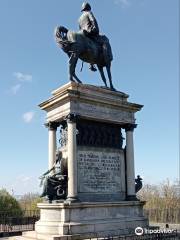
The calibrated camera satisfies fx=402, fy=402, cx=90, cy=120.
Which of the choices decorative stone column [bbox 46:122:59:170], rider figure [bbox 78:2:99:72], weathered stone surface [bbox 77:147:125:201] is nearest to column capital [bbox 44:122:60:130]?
decorative stone column [bbox 46:122:59:170]

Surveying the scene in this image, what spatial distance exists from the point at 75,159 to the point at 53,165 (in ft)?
6.47

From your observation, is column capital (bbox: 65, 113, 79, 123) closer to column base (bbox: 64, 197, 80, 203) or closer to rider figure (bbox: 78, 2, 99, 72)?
column base (bbox: 64, 197, 80, 203)

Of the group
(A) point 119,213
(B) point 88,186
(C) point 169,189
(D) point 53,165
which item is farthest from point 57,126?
(C) point 169,189

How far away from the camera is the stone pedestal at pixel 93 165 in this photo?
17.2m

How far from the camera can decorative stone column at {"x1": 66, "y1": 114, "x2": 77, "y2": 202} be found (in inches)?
686

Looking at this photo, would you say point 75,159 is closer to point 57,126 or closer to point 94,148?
point 94,148

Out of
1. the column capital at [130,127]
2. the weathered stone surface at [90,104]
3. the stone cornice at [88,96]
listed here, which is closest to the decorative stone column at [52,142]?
the weathered stone surface at [90,104]

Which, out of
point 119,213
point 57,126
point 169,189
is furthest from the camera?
point 169,189

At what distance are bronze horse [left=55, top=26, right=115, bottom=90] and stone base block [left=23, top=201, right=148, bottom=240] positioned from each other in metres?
6.21

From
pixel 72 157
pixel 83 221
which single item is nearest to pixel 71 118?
pixel 72 157

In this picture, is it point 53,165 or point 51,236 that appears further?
point 53,165

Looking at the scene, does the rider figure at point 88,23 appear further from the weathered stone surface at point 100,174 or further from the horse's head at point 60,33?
the weathered stone surface at point 100,174

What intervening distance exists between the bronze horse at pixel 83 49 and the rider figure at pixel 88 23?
31 cm

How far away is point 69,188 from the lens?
17484 millimetres
